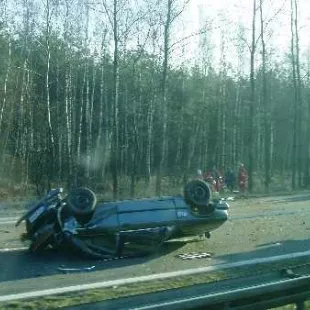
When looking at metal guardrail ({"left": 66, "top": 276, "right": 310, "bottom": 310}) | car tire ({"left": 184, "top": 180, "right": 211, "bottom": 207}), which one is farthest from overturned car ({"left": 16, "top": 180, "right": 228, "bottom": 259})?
metal guardrail ({"left": 66, "top": 276, "right": 310, "bottom": 310})

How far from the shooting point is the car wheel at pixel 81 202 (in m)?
10.2

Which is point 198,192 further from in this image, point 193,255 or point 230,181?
point 230,181

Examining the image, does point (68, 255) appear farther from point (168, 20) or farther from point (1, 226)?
point (168, 20)

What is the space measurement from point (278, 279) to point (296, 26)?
33.4 meters

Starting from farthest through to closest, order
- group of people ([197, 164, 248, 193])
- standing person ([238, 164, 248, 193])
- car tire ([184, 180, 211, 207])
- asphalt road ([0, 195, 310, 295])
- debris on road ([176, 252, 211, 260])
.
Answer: standing person ([238, 164, 248, 193])
group of people ([197, 164, 248, 193])
car tire ([184, 180, 211, 207])
debris on road ([176, 252, 211, 260])
asphalt road ([0, 195, 310, 295])

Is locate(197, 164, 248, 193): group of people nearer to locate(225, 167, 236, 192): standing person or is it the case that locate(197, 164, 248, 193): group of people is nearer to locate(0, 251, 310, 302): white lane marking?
locate(225, 167, 236, 192): standing person

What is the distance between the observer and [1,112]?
3397 centimetres

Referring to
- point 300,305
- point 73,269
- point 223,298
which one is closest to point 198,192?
point 73,269

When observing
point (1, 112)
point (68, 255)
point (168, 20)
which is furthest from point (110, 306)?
point (1, 112)

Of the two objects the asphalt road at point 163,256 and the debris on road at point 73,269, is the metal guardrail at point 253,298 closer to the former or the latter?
the asphalt road at point 163,256

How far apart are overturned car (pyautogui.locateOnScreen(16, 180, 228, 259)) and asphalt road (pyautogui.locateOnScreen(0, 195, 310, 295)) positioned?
23 centimetres

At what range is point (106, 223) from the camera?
10.2 meters

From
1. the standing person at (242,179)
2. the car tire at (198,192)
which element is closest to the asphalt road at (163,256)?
the car tire at (198,192)

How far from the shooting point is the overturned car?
33.1 ft
